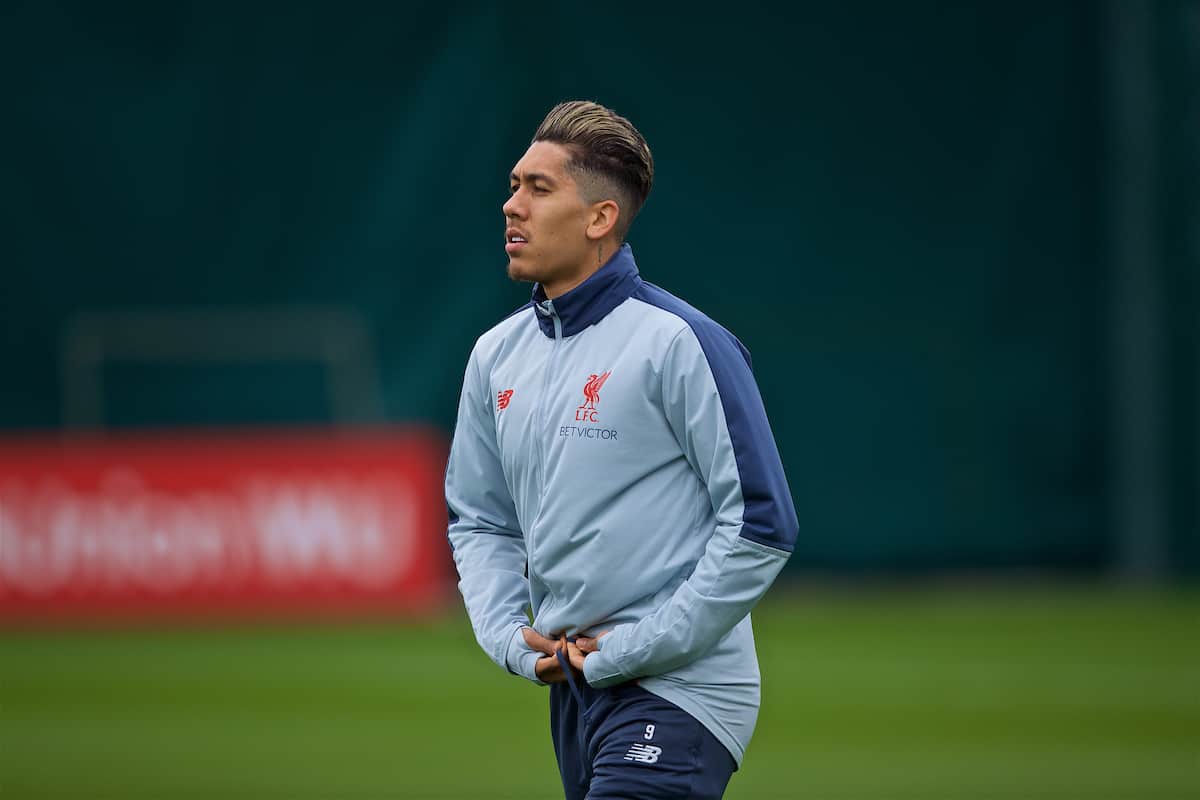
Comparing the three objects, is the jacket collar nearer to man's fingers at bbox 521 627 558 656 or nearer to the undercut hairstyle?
the undercut hairstyle

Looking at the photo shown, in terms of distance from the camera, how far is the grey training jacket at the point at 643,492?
3.95m

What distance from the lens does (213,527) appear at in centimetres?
1392

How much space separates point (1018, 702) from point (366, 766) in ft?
12.4

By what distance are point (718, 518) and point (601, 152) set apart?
81 centimetres

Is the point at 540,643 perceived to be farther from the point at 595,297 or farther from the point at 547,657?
the point at 595,297

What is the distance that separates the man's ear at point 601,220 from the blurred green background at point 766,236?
10.9 meters

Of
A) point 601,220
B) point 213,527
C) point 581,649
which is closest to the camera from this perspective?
point 581,649

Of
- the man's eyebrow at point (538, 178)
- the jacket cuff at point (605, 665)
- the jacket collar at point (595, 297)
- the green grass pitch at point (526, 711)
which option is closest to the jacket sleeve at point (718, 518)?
the jacket cuff at point (605, 665)

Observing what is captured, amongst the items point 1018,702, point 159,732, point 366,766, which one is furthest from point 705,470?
point 1018,702

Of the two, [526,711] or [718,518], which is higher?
[718,518]

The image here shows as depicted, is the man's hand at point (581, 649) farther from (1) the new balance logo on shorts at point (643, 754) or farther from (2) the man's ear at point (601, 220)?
(2) the man's ear at point (601, 220)

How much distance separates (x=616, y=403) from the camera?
13.3 feet

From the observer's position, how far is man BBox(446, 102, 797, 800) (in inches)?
156

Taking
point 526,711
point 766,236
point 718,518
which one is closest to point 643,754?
point 718,518
